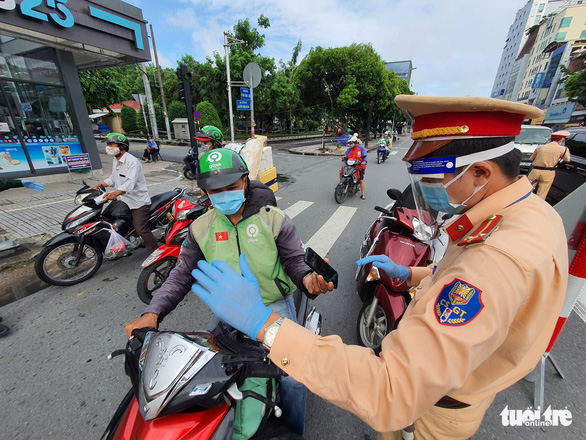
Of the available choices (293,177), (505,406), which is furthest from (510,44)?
(505,406)

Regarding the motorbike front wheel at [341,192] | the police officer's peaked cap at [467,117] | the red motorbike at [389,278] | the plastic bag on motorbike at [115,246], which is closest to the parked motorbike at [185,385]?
the police officer's peaked cap at [467,117]

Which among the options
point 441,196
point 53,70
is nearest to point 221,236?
point 441,196

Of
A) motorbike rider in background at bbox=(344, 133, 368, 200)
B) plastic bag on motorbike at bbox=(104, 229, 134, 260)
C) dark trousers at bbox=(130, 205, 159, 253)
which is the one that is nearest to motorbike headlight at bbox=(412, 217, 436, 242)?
dark trousers at bbox=(130, 205, 159, 253)

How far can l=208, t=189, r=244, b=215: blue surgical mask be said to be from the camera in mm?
1685

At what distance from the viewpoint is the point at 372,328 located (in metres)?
2.46

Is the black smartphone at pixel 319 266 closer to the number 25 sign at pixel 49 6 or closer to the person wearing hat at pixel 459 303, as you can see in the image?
the person wearing hat at pixel 459 303

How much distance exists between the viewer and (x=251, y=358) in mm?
1017

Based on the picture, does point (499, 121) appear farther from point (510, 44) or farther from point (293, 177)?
point (510, 44)

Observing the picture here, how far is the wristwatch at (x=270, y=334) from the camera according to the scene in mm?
864

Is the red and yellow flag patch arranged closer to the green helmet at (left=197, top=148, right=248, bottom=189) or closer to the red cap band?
the green helmet at (left=197, top=148, right=248, bottom=189)

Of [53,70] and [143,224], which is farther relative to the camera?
[53,70]

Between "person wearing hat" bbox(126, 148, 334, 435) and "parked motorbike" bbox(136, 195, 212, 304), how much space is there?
4.31 ft

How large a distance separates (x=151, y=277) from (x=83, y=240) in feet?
3.35

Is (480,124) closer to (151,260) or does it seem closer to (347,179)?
(151,260)
